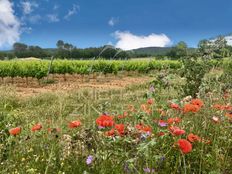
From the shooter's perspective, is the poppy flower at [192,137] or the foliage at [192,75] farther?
the foliage at [192,75]

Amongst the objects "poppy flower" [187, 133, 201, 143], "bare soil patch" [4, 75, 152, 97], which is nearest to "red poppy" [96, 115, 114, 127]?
"poppy flower" [187, 133, 201, 143]

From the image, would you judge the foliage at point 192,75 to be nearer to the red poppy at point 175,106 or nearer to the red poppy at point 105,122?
the red poppy at point 175,106

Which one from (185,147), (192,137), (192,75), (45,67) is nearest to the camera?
(185,147)

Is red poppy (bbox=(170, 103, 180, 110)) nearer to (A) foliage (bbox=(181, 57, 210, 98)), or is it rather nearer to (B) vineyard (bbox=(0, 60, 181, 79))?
(A) foliage (bbox=(181, 57, 210, 98))

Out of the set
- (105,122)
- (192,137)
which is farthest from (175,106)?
(105,122)

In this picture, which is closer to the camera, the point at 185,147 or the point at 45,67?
the point at 185,147

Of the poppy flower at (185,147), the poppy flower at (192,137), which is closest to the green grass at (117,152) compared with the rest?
the poppy flower at (192,137)

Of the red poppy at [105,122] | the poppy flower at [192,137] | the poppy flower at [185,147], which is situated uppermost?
the red poppy at [105,122]

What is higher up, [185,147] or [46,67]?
[185,147]

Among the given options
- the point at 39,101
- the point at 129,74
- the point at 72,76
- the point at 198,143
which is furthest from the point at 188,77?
the point at 129,74

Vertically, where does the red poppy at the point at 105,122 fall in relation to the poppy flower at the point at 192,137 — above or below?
above

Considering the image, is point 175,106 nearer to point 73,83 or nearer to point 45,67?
point 73,83

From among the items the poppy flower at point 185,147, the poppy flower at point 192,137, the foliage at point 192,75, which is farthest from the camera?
the foliage at point 192,75

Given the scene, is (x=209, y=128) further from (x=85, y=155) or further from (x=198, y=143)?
(x=85, y=155)
